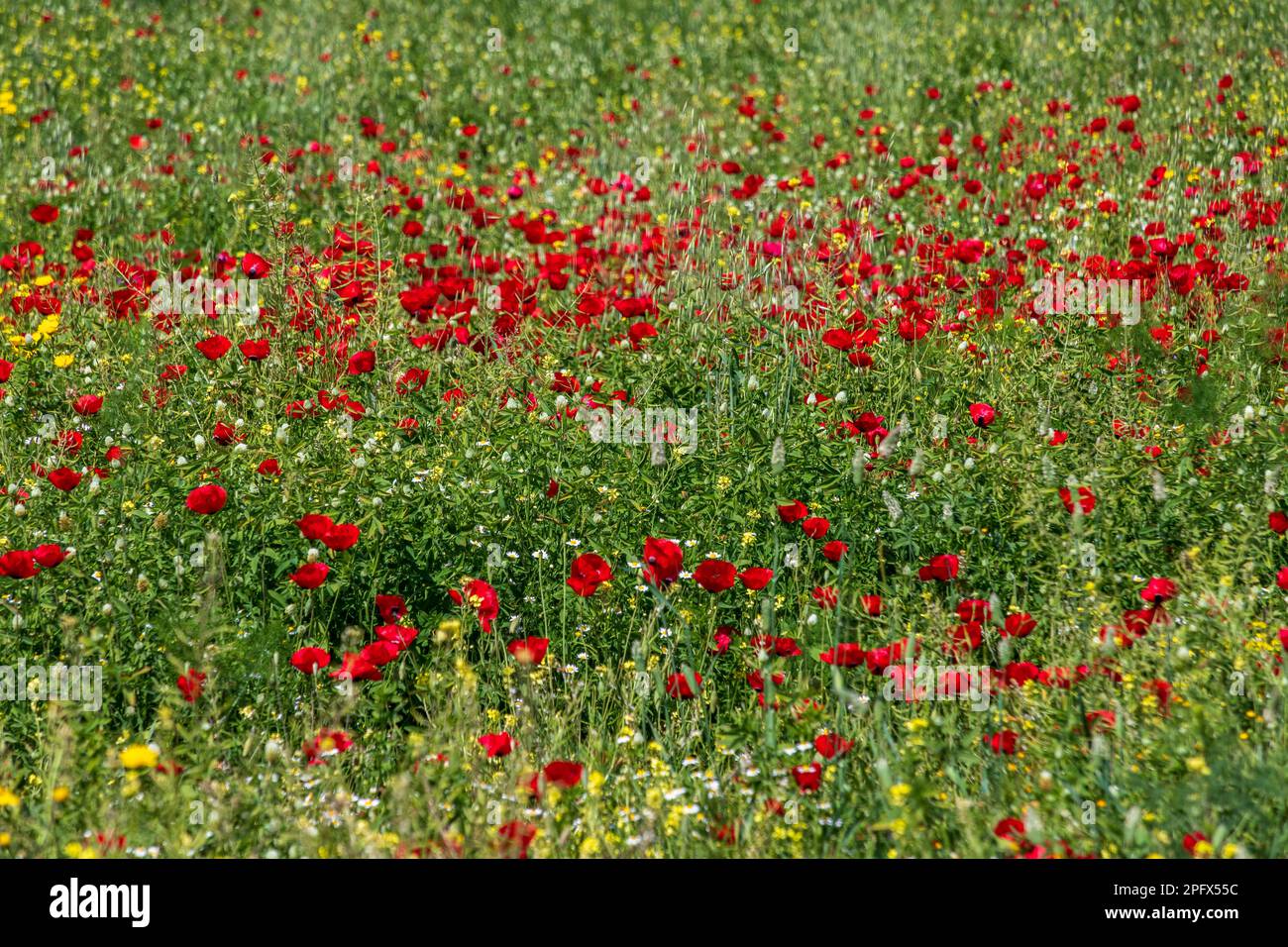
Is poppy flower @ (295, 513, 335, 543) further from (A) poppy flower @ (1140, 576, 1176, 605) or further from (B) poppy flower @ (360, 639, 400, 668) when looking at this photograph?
(A) poppy flower @ (1140, 576, 1176, 605)

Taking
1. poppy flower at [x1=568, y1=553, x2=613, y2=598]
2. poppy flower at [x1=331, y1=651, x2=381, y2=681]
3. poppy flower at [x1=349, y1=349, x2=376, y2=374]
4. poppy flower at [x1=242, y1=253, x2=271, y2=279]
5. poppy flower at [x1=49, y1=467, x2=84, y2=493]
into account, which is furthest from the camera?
poppy flower at [x1=242, y1=253, x2=271, y2=279]

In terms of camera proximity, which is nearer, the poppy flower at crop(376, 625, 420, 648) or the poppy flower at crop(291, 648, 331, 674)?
the poppy flower at crop(291, 648, 331, 674)

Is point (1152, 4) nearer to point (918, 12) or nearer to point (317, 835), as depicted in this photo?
point (918, 12)

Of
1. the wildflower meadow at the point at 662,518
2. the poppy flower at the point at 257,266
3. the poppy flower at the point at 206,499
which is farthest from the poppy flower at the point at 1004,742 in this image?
the poppy flower at the point at 257,266

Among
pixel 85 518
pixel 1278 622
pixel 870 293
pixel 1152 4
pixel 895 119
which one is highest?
pixel 1152 4

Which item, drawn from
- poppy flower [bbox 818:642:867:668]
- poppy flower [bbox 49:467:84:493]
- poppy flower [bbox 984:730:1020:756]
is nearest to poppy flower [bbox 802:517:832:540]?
poppy flower [bbox 818:642:867:668]

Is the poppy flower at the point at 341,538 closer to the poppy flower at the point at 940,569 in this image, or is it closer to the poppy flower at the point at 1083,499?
the poppy flower at the point at 940,569

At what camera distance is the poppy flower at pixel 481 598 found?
2.58 meters

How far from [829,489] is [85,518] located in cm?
188

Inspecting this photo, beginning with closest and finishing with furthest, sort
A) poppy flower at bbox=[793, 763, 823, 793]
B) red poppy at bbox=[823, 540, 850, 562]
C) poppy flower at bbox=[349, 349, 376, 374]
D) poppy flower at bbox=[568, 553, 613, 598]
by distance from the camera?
1. poppy flower at bbox=[793, 763, 823, 793]
2. poppy flower at bbox=[568, 553, 613, 598]
3. red poppy at bbox=[823, 540, 850, 562]
4. poppy flower at bbox=[349, 349, 376, 374]

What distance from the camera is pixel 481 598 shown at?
8.46ft

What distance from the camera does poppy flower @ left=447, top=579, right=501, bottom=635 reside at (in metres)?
2.58
